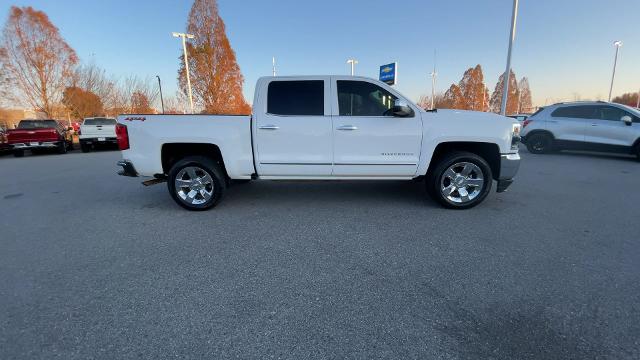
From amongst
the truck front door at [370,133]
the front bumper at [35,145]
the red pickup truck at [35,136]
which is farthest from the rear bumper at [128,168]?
the front bumper at [35,145]

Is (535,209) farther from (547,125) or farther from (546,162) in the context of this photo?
(547,125)

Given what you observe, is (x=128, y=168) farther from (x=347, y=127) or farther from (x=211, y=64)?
(x=211, y=64)

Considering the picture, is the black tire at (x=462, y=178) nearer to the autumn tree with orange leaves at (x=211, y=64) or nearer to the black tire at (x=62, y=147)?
the black tire at (x=62, y=147)

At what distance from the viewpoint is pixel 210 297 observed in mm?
2539

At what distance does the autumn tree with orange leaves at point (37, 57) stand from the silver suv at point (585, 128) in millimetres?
30136

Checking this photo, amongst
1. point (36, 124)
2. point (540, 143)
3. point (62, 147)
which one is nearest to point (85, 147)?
point (62, 147)

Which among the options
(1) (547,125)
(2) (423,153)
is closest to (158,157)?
(2) (423,153)

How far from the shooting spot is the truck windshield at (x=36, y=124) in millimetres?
13677

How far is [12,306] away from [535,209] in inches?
248

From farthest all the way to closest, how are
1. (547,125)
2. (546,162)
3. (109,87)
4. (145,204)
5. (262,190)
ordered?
(109,87), (547,125), (546,162), (262,190), (145,204)

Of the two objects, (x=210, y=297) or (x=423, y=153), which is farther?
(x=423, y=153)

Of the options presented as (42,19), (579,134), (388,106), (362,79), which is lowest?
(579,134)

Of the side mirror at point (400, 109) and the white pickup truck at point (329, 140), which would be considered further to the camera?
the white pickup truck at point (329, 140)

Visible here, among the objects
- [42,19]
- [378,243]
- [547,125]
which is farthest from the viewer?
[42,19]
